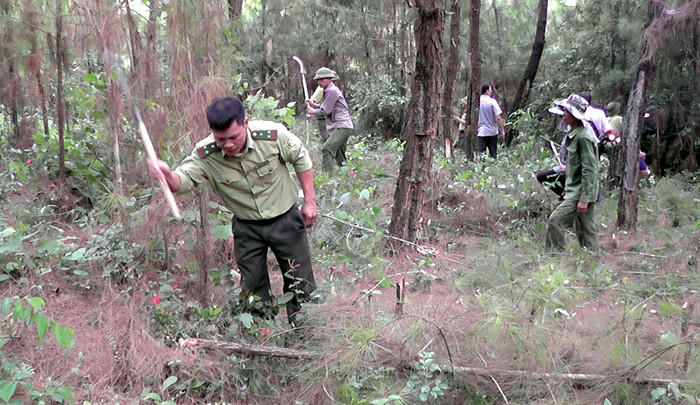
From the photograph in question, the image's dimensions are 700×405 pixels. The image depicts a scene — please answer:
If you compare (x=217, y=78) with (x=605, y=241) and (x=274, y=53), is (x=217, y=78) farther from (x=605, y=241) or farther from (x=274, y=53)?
(x=274, y=53)

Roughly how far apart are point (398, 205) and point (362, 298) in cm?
191

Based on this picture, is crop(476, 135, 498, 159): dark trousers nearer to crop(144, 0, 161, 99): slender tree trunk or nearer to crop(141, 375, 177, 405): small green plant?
crop(144, 0, 161, 99): slender tree trunk

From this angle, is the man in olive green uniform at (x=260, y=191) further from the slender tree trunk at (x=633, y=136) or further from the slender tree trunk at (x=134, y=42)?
the slender tree trunk at (x=633, y=136)

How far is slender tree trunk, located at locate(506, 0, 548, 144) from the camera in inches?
544

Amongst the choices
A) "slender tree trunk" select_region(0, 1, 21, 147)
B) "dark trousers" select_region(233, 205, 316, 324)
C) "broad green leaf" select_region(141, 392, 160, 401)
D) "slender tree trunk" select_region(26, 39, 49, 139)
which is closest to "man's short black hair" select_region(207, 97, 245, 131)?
"dark trousers" select_region(233, 205, 316, 324)

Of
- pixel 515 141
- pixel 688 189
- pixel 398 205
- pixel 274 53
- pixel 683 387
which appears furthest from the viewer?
pixel 274 53

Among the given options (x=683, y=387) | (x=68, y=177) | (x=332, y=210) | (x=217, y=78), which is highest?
(x=217, y=78)

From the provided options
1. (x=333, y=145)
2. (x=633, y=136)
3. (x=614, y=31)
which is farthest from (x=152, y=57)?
(x=614, y=31)

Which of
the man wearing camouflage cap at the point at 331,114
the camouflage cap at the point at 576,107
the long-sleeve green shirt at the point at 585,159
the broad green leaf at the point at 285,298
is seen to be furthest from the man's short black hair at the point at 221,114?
the man wearing camouflage cap at the point at 331,114

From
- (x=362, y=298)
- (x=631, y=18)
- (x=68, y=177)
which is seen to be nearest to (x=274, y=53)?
(x=631, y=18)

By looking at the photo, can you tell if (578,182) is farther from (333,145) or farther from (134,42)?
(134,42)

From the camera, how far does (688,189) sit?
9.17 meters

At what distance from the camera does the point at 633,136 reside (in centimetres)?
705

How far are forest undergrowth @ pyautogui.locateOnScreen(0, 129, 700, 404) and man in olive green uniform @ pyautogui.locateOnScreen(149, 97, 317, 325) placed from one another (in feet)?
0.72
